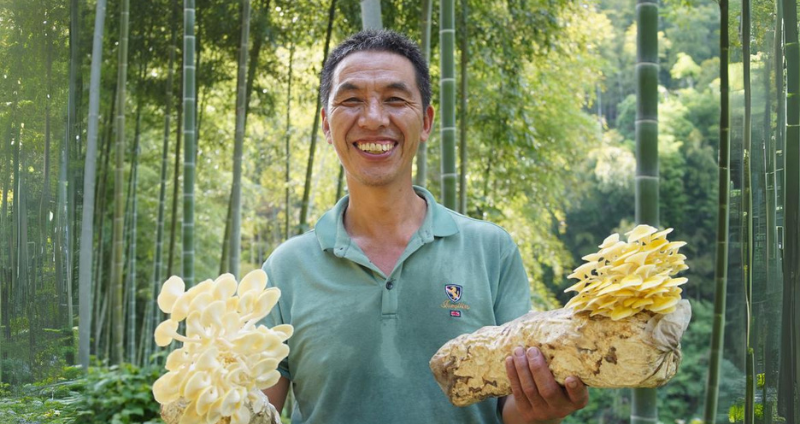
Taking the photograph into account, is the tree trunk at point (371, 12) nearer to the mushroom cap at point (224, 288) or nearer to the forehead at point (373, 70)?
the forehead at point (373, 70)

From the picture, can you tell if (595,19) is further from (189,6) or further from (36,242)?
(36,242)

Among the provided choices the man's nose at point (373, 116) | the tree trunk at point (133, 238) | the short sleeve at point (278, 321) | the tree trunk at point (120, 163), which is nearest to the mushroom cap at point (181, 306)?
the short sleeve at point (278, 321)

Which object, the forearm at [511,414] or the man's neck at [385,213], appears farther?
the man's neck at [385,213]

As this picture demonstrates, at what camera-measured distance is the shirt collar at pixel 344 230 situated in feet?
4.78

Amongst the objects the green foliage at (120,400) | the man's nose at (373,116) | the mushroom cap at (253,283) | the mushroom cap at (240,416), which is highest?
the man's nose at (373,116)

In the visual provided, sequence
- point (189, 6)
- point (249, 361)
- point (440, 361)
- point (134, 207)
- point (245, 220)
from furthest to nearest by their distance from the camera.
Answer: point (245, 220) < point (134, 207) < point (189, 6) < point (440, 361) < point (249, 361)

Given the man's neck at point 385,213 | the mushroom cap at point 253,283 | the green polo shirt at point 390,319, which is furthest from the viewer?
the man's neck at point 385,213

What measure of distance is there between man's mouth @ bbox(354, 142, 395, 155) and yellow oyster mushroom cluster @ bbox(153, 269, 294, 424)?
1.36ft

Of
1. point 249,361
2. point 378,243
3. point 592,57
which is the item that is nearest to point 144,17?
point 378,243

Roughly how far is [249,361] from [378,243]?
521 mm

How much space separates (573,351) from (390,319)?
0.36 metres

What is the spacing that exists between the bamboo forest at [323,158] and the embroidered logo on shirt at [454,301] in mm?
457

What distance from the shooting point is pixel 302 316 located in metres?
1.40

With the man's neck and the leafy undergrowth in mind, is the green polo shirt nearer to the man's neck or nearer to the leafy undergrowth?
the man's neck
